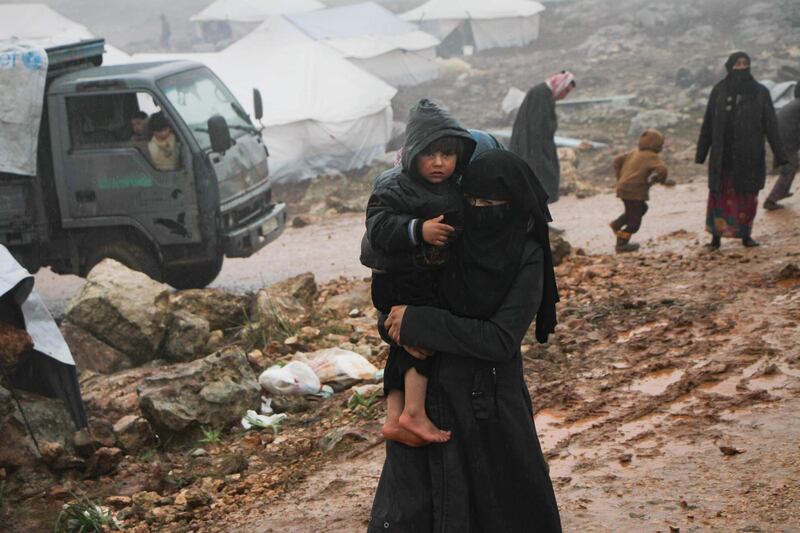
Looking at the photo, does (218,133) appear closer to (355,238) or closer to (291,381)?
(291,381)

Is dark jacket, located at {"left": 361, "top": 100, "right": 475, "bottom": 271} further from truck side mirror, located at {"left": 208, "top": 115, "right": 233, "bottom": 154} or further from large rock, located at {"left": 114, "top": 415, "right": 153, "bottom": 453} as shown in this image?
truck side mirror, located at {"left": 208, "top": 115, "right": 233, "bottom": 154}

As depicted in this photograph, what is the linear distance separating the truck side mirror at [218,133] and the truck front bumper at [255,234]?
0.71m

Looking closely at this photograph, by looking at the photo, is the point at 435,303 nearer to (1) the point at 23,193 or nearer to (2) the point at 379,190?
(2) the point at 379,190

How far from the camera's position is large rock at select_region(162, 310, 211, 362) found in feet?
21.2

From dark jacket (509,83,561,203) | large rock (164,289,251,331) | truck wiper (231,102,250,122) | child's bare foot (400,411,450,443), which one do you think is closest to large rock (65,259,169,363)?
large rock (164,289,251,331)

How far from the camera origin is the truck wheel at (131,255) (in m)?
7.76

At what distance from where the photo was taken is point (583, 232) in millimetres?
9680

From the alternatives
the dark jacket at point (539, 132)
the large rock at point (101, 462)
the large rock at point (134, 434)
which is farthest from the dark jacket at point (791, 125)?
the large rock at point (101, 462)

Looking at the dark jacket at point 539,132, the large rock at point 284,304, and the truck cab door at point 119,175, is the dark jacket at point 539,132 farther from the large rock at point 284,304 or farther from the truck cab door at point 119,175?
the truck cab door at point 119,175

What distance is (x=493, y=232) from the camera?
7.97 feet

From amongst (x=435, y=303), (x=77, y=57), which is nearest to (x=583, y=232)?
(x=77, y=57)

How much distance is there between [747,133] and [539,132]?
5.82ft

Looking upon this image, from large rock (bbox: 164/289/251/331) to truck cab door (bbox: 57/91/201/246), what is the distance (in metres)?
0.73

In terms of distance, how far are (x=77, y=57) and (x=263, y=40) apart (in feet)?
36.3
